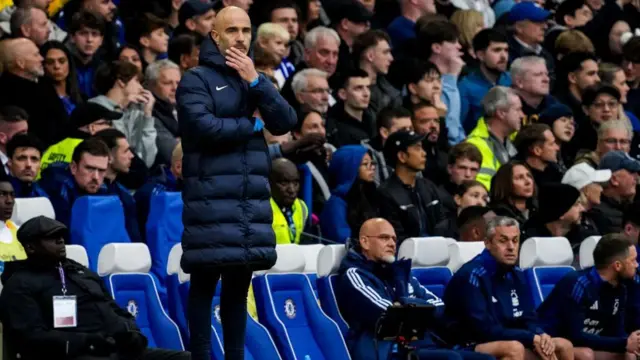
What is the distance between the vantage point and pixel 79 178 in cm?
1278

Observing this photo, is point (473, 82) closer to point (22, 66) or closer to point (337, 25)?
point (337, 25)

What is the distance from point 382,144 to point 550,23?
564 centimetres

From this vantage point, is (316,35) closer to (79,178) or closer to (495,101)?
(495,101)

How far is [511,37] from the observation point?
63.6ft

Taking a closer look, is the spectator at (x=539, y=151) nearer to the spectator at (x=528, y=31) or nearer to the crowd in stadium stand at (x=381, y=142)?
the crowd in stadium stand at (x=381, y=142)

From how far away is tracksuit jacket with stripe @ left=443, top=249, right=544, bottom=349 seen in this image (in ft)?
40.1

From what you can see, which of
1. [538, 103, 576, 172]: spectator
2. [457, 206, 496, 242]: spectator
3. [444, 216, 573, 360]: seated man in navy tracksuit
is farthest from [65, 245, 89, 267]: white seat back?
[538, 103, 576, 172]: spectator

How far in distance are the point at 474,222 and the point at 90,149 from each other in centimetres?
323

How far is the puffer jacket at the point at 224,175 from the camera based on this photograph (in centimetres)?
912

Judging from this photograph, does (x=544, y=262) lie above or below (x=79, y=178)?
below

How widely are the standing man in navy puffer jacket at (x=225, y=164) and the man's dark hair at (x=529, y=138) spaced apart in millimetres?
6955

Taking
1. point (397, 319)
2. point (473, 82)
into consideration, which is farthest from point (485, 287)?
point (473, 82)

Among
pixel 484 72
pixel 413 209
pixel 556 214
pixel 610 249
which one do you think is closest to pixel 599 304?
pixel 610 249

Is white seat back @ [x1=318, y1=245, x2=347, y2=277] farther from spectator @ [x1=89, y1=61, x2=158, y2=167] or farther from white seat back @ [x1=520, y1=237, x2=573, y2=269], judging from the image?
spectator @ [x1=89, y1=61, x2=158, y2=167]
